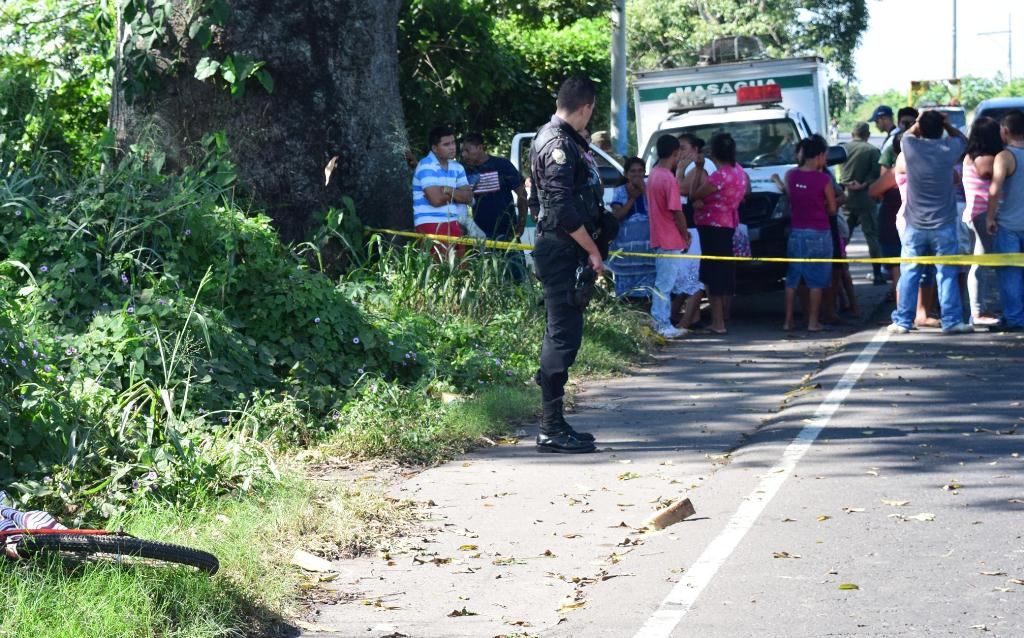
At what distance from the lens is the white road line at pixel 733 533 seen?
471cm

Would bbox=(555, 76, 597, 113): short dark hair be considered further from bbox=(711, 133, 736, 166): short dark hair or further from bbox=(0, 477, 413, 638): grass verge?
bbox=(711, 133, 736, 166): short dark hair

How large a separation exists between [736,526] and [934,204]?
6942mm

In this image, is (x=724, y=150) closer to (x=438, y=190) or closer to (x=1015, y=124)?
(x=1015, y=124)

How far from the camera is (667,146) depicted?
12211mm

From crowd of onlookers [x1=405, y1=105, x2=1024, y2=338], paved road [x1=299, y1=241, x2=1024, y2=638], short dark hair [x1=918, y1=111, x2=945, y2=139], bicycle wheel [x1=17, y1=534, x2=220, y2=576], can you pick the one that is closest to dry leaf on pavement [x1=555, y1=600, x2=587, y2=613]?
paved road [x1=299, y1=241, x2=1024, y2=638]

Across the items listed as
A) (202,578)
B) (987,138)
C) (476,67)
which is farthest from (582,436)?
(476,67)

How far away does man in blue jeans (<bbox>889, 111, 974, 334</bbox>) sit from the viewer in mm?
11969

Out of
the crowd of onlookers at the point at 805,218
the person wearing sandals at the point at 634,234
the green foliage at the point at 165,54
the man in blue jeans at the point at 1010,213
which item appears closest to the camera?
the green foliage at the point at 165,54

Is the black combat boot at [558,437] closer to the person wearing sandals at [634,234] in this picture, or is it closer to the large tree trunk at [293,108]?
the large tree trunk at [293,108]

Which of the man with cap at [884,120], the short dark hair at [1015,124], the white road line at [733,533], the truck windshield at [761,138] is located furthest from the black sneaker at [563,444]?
the man with cap at [884,120]

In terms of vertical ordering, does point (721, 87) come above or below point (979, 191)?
above

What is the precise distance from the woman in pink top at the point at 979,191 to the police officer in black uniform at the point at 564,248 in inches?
227

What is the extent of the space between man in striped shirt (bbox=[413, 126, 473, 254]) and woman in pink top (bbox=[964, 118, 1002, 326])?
4629mm

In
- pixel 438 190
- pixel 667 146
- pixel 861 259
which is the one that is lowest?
pixel 861 259
